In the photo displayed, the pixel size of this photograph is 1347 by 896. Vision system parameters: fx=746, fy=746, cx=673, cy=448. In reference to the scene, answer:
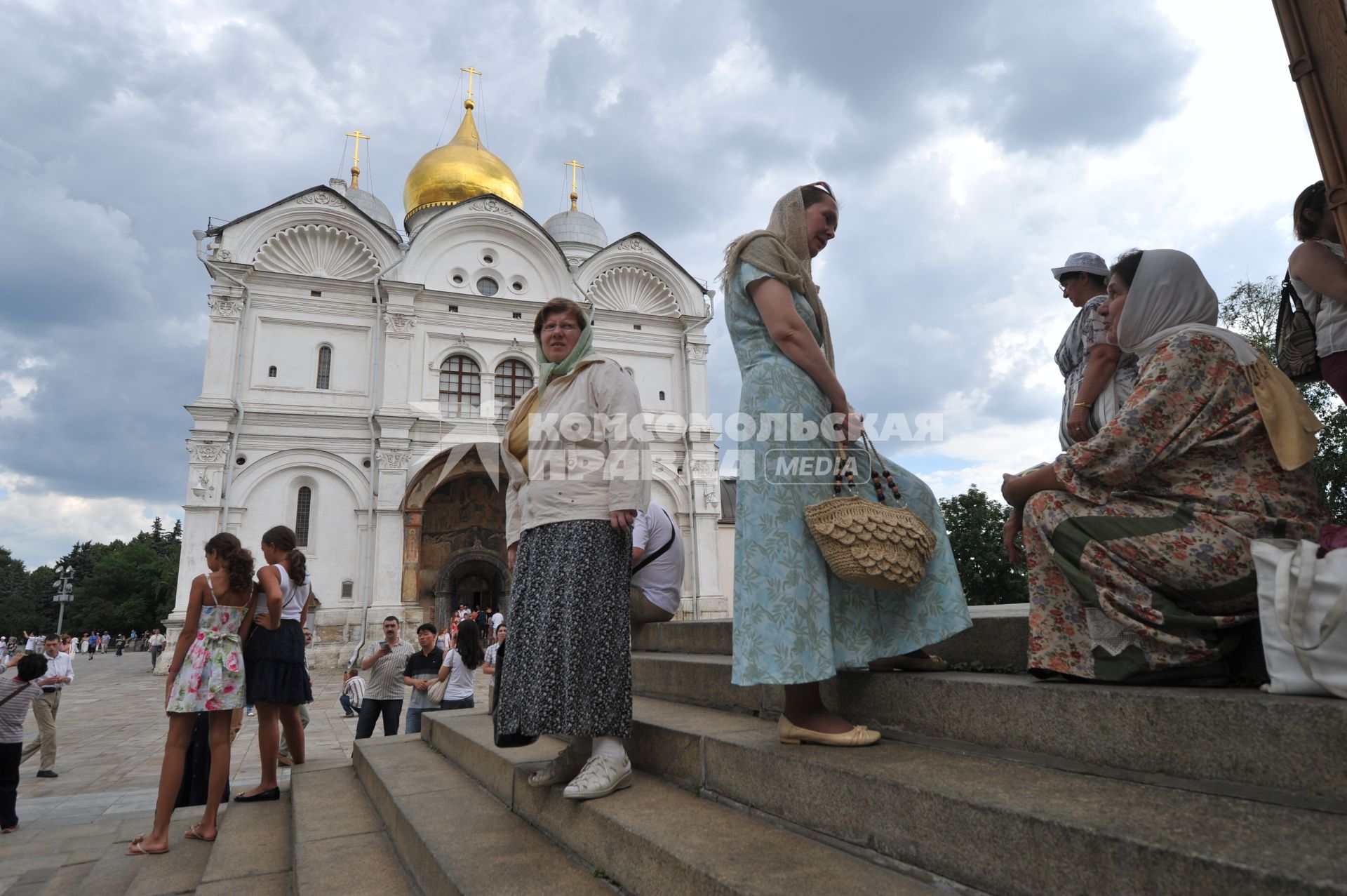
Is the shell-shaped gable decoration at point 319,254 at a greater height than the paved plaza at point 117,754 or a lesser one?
greater

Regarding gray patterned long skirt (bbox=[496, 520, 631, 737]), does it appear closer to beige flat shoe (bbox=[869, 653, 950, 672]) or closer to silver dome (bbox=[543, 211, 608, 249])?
beige flat shoe (bbox=[869, 653, 950, 672])

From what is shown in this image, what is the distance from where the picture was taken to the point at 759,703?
8.86ft

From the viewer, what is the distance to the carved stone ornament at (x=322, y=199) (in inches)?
760

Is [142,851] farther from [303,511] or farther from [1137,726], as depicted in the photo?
[303,511]

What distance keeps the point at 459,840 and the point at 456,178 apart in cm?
2517

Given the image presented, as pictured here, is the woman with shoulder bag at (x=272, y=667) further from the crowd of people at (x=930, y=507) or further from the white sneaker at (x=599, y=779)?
the white sneaker at (x=599, y=779)

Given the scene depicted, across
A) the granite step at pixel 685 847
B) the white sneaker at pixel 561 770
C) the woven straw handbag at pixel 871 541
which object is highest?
the woven straw handbag at pixel 871 541

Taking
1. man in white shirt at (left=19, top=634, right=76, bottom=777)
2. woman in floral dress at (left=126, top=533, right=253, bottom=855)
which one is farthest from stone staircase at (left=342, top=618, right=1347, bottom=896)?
man in white shirt at (left=19, top=634, right=76, bottom=777)

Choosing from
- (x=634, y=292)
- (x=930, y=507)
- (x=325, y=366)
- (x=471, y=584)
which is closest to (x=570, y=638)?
(x=930, y=507)

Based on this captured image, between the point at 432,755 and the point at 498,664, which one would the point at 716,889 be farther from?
the point at 432,755

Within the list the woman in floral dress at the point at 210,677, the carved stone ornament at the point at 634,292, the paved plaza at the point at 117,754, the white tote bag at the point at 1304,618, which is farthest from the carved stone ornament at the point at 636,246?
the white tote bag at the point at 1304,618

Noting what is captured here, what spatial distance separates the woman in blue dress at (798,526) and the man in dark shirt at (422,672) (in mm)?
4640

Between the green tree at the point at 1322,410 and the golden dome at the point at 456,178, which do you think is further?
the golden dome at the point at 456,178

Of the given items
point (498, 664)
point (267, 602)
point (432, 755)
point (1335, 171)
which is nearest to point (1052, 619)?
point (1335, 171)
